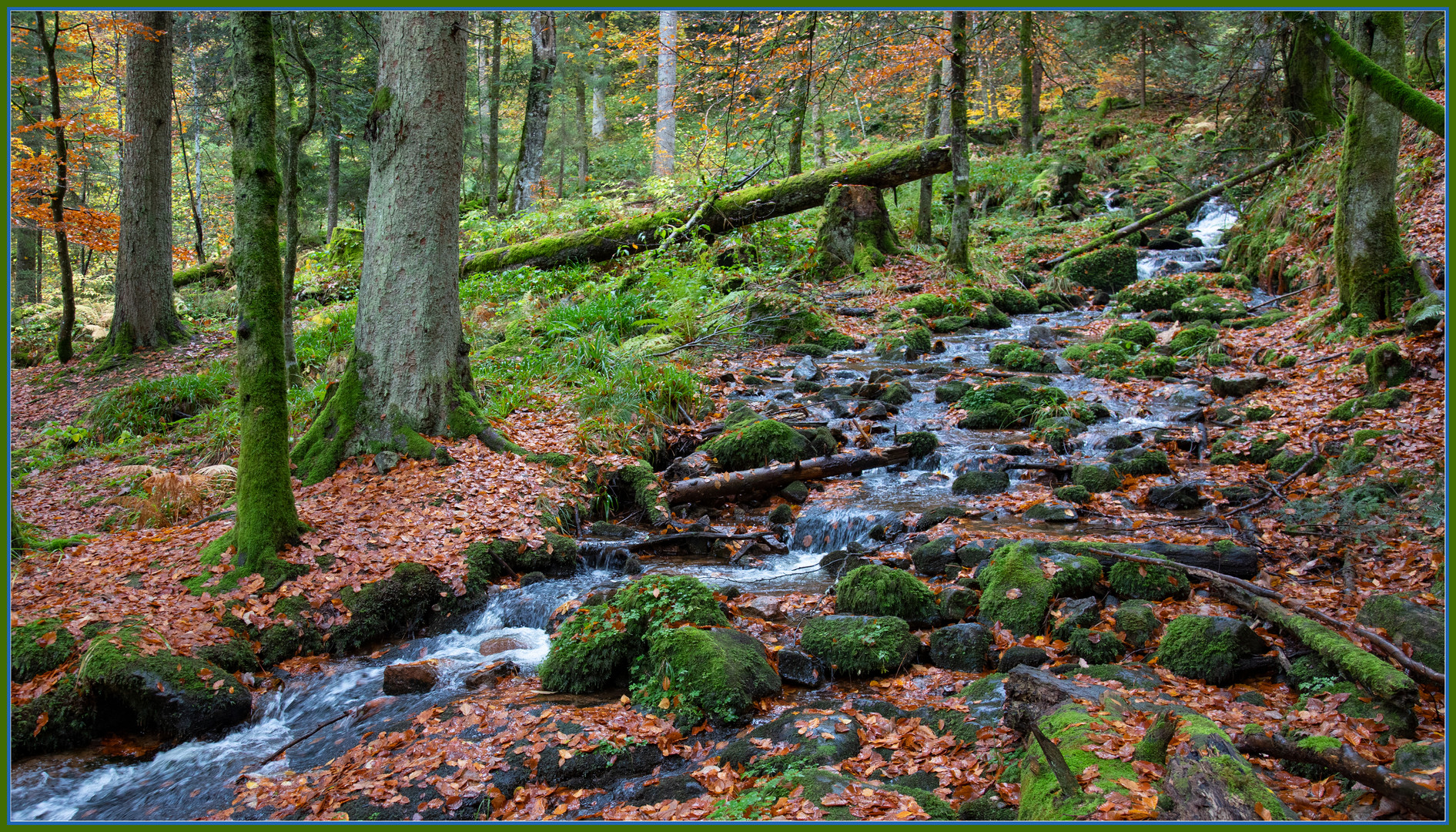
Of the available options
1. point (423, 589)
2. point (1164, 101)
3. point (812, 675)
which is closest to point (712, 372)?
point (423, 589)

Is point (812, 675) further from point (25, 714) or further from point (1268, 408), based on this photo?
point (1268, 408)

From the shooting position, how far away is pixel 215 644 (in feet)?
16.3

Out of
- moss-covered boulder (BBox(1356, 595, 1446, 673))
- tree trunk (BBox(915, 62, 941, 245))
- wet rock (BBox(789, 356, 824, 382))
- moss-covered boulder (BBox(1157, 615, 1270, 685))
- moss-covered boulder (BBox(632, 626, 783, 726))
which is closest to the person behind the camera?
moss-covered boulder (BBox(1356, 595, 1446, 673))

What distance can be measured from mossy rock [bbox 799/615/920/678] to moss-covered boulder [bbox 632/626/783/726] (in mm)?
376

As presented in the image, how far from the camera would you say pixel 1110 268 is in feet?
50.3

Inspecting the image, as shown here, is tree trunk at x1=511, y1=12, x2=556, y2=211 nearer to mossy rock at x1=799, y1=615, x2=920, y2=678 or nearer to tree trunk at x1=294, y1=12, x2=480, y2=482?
tree trunk at x1=294, y1=12, x2=480, y2=482

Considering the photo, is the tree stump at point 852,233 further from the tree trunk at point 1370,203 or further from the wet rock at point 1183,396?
the tree trunk at point 1370,203

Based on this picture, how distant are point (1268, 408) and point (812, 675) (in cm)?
644

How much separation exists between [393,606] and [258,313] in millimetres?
2324

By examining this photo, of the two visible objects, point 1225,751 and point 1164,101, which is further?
point 1164,101

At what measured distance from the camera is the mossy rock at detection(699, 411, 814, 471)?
8406 mm

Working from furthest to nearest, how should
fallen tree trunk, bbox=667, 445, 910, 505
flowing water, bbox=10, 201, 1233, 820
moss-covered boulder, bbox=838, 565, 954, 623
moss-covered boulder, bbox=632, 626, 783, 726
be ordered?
fallen tree trunk, bbox=667, 445, 910, 505 < moss-covered boulder, bbox=838, 565, 954, 623 < moss-covered boulder, bbox=632, 626, 783, 726 < flowing water, bbox=10, 201, 1233, 820

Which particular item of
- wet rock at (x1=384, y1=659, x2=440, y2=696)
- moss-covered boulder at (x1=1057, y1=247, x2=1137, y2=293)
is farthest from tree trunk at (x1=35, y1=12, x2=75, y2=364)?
moss-covered boulder at (x1=1057, y1=247, x2=1137, y2=293)

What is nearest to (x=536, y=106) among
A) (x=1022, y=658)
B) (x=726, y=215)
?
(x=726, y=215)
